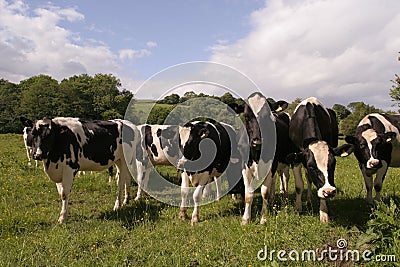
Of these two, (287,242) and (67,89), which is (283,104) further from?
(67,89)

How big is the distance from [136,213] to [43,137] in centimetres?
280

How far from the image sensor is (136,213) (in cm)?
A: 783

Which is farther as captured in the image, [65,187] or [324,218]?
[65,187]

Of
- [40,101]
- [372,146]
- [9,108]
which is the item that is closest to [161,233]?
[372,146]

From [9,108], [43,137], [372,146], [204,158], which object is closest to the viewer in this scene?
[372,146]

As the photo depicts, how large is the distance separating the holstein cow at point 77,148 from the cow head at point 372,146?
238 inches

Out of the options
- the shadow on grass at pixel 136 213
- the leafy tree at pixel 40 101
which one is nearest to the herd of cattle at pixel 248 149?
the shadow on grass at pixel 136 213

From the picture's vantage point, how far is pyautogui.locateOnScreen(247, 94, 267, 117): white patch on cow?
22.9ft

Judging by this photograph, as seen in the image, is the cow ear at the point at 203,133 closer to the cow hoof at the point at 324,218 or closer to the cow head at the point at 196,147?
the cow head at the point at 196,147

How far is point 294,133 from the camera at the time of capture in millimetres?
7441

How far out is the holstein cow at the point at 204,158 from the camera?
7.46 meters

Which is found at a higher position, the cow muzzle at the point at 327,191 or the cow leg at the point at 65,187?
the cow muzzle at the point at 327,191

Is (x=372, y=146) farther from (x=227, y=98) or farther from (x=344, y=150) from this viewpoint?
(x=227, y=98)

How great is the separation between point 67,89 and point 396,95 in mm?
55518
